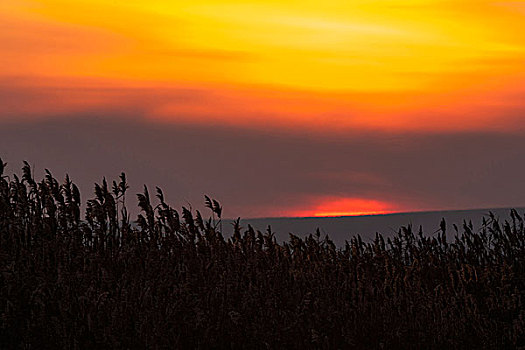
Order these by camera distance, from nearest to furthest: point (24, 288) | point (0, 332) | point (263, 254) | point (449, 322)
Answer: point (0, 332) → point (24, 288) → point (449, 322) → point (263, 254)

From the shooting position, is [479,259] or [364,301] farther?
[479,259]

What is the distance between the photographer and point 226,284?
9.07m

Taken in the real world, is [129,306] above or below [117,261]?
below

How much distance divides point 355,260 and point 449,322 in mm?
2328

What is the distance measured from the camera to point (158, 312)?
7875mm

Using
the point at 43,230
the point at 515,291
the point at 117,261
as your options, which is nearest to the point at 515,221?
the point at 515,291

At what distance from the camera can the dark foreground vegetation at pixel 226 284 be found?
311 inches

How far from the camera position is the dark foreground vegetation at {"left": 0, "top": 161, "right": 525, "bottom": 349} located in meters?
7.90

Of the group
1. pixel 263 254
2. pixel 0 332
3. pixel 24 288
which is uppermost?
pixel 263 254

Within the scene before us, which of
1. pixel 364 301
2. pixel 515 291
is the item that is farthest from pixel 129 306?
pixel 515 291

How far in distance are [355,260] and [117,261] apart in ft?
11.4

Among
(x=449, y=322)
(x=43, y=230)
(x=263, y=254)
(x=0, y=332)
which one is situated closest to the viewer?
(x=0, y=332)

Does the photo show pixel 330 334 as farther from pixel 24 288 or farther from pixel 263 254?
pixel 24 288

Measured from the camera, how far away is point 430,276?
11195mm
